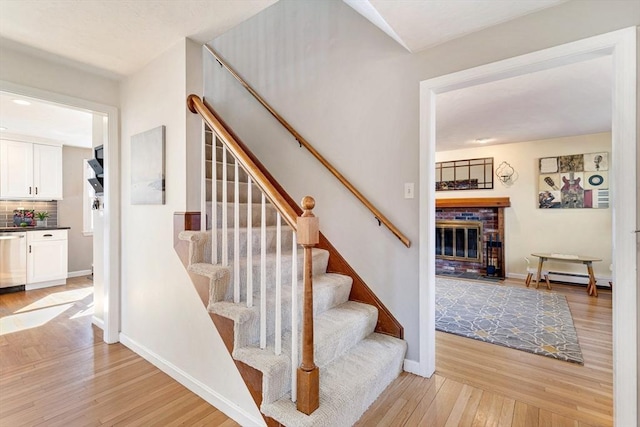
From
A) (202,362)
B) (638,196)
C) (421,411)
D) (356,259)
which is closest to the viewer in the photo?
(638,196)

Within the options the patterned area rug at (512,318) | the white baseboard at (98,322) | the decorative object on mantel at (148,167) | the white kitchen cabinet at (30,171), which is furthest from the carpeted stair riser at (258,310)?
the white kitchen cabinet at (30,171)

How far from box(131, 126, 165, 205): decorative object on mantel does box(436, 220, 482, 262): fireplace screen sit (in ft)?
17.1

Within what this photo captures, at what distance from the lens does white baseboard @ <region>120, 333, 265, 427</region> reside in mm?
1658

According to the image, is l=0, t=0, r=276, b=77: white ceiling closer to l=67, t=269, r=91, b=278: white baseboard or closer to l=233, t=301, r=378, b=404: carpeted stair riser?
l=233, t=301, r=378, b=404: carpeted stair riser

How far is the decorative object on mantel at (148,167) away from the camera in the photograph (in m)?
2.15

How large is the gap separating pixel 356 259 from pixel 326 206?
55 centimetres

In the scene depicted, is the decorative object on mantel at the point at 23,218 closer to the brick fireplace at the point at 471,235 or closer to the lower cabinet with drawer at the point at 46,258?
the lower cabinet with drawer at the point at 46,258

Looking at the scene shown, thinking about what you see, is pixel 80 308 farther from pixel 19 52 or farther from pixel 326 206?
pixel 326 206

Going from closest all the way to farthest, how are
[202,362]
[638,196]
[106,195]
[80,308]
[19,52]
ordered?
[638,196] → [202,362] → [19,52] → [106,195] → [80,308]

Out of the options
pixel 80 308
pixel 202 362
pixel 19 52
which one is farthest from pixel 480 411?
pixel 80 308

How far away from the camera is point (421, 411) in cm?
175

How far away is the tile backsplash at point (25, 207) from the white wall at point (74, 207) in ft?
0.27

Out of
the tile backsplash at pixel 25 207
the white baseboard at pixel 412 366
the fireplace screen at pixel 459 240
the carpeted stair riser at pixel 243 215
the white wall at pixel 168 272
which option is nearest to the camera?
the white wall at pixel 168 272

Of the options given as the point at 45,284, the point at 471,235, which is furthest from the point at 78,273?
the point at 471,235
